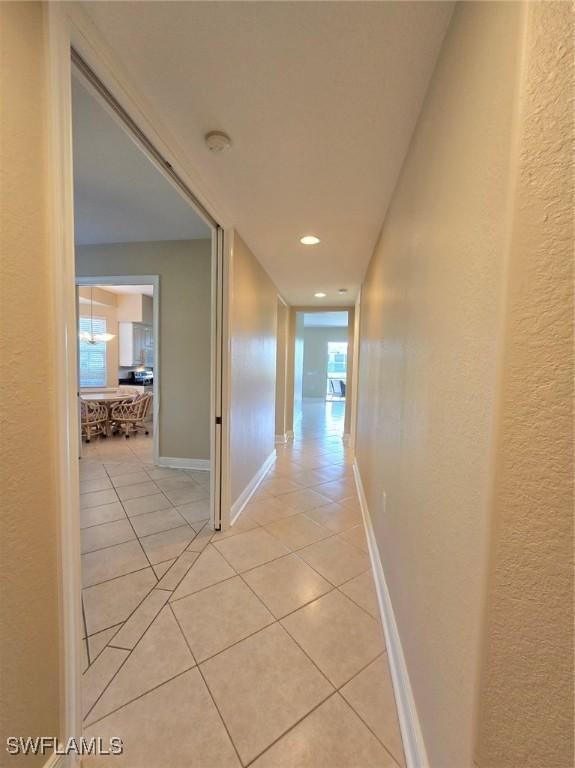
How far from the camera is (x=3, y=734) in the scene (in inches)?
31.4

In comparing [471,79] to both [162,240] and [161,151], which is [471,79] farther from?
[162,240]

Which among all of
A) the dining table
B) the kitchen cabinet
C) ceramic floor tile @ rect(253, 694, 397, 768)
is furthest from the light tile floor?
the kitchen cabinet

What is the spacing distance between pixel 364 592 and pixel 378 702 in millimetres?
622

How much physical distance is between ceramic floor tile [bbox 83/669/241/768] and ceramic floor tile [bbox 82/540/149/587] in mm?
916

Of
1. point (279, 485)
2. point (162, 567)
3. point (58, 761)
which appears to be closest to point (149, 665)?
point (58, 761)

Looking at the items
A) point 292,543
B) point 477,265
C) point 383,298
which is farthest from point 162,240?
point 477,265

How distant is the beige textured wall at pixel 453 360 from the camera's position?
66 cm

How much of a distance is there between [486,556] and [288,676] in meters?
1.23

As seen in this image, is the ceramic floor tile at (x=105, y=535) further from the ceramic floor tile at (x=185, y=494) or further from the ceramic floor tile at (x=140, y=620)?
the ceramic floor tile at (x=140, y=620)

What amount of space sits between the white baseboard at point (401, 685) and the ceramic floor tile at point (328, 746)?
9cm

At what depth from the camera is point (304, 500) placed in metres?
3.16

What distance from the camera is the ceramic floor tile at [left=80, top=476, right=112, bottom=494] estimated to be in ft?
10.7

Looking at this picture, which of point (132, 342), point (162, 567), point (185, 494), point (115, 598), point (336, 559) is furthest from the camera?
point (132, 342)

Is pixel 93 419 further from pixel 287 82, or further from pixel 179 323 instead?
pixel 287 82
